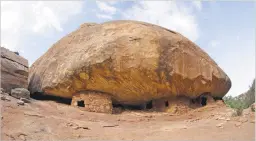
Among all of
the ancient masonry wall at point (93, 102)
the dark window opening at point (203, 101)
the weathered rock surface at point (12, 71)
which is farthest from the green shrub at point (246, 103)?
the weathered rock surface at point (12, 71)

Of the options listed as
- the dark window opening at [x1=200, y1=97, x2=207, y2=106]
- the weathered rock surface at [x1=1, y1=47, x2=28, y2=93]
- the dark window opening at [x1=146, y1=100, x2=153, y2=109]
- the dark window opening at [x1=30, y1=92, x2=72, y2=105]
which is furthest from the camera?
the dark window opening at [x1=200, y1=97, x2=207, y2=106]

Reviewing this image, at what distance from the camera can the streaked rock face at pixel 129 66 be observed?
11.2 meters

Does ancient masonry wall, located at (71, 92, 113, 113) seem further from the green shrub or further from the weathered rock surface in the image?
the green shrub

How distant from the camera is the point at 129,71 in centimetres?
1123

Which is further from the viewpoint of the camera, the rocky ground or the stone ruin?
the stone ruin

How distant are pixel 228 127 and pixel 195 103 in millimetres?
3792

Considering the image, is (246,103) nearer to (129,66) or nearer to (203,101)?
(203,101)

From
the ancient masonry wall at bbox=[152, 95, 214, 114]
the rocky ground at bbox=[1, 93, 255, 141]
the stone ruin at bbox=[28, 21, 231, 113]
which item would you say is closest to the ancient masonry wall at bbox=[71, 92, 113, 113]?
the stone ruin at bbox=[28, 21, 231, 113]

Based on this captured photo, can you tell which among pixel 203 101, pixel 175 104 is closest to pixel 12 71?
pixel 175 104

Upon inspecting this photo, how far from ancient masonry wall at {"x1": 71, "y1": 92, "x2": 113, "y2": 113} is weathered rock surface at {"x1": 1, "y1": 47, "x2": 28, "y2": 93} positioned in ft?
6.27

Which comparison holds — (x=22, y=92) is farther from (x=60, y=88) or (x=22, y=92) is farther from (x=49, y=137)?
(x=49, y=137)

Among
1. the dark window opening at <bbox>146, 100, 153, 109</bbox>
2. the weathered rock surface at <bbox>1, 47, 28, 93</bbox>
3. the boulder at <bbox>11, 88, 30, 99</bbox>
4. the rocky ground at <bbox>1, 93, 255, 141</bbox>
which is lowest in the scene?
the rocky ground at <bbox>1, 93, 255, 141</bbox>

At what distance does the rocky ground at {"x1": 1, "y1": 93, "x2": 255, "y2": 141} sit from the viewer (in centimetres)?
772

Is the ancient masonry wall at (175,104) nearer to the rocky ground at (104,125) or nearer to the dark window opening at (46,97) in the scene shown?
the rocky ground at (104,125)
